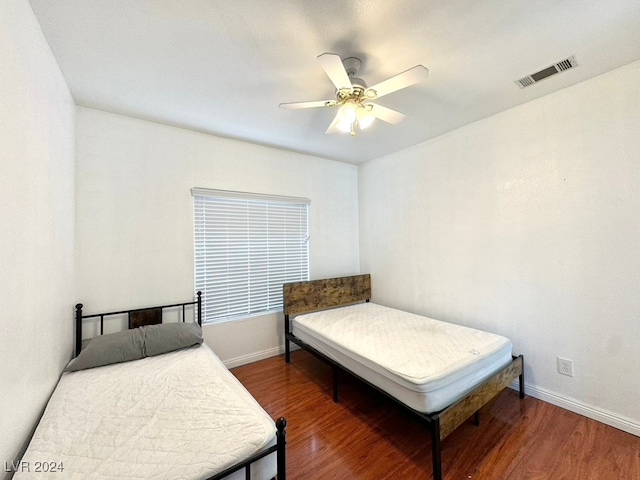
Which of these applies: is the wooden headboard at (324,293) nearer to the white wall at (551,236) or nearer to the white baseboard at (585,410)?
the white wall at (551,236)

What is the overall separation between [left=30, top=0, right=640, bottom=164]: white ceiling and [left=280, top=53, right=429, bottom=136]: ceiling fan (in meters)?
0.18

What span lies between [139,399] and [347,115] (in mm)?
2245

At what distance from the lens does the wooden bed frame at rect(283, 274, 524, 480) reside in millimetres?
1567

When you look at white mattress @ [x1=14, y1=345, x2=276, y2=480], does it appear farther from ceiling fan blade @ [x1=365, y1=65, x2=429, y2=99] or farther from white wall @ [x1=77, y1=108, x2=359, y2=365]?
ceiling fan blade @ [x1=365, y1=65, x2=429, y2=99]

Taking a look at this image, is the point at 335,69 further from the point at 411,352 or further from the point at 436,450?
the point at 436,450

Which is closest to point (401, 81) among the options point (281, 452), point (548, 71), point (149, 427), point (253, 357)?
point (548, 71)

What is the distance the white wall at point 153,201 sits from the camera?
91.4 inches

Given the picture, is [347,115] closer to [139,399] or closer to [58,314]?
[139,399]

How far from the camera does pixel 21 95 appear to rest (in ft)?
4.16

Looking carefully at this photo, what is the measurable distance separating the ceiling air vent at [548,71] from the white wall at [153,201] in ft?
7.94

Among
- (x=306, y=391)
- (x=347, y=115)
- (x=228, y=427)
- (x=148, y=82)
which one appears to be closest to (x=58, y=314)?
(x=228, y=427)

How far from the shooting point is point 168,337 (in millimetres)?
2262

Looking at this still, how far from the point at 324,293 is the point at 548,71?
2959 millimetres

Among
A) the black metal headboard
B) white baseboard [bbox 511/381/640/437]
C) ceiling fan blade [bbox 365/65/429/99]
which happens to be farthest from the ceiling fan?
white baseboard [bbox 511/381/640/437]
